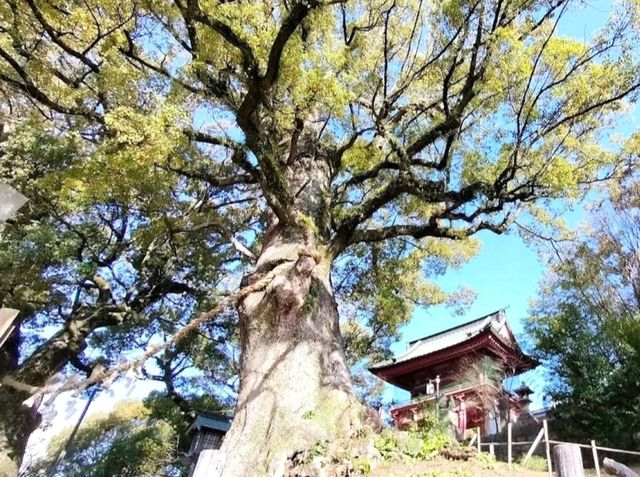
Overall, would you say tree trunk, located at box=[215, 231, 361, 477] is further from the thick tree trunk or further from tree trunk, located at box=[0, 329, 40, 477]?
the thick tree trunk

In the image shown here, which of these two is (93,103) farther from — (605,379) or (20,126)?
(605,379)

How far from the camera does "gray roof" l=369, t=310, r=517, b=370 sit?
1612cm

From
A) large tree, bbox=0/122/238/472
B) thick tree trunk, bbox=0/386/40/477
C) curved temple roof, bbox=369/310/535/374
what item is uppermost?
curved temple roof, bbox=369/310/535/374

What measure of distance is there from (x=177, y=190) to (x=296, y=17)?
5718 mm

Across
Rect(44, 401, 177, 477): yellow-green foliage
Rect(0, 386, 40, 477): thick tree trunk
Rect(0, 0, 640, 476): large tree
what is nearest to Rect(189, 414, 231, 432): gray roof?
Rect(44, 401, 177, 477): yellow-green foliage

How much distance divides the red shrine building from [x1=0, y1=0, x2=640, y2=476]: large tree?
26.6 feet

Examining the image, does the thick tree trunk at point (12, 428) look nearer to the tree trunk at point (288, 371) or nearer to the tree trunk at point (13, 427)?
the tree trunk at point (13, 427)

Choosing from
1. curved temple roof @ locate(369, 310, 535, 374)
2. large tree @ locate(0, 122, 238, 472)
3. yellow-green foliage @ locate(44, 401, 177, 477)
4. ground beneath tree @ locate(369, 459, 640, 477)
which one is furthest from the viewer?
yellow-green foliage @ locate(44, 401, 177, 477)

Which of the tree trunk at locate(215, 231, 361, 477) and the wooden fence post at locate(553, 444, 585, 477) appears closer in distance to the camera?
the wooden fence post at locate(553, 444, 585, 477)

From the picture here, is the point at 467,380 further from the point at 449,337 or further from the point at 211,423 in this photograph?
the point at 211,423

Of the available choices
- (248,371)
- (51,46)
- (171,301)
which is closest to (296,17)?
(248,371)

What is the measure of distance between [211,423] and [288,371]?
10276 millimetres

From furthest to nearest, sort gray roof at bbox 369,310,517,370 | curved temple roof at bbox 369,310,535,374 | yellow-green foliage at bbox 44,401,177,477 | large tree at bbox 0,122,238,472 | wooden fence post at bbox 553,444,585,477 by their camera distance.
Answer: yellow-green foliage at bbox 44,401,177,477 < gray roof at bbox 369,310,517,370 < curved temple roof at bbox 369,310,535,374 < large tree at bbox 0,122,238,472 < wooden fence post at bbox 553,444,585,477

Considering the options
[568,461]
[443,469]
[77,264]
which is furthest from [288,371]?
[77,264]
